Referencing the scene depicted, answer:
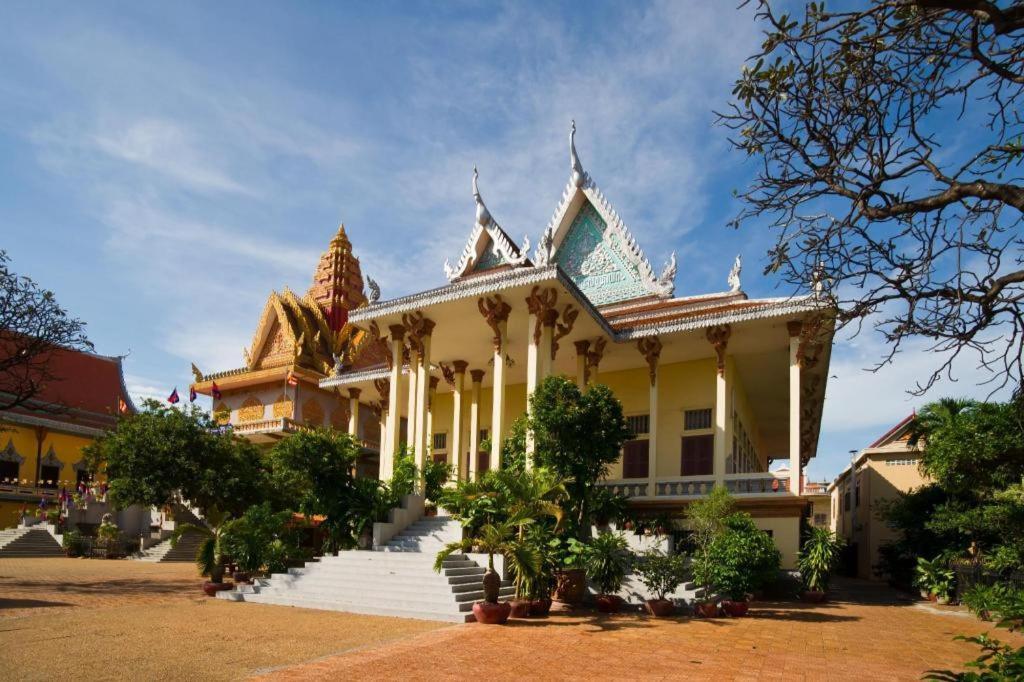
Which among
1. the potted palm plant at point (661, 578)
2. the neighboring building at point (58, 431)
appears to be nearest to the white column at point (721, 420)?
the potted palm plant at point (661, 578)

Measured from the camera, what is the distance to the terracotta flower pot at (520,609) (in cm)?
1025

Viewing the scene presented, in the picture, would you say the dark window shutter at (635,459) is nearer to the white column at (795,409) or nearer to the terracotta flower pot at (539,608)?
the white column at (795,409)

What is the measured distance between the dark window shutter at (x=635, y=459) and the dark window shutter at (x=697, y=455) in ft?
2.98

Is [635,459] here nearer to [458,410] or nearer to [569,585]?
[458,410]

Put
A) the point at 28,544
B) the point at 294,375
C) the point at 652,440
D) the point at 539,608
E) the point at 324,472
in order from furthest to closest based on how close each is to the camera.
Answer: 1. the point at 294,375
2. the point at 28,544
3. the point at 652,440
4. the point at 324,472
5. the point at 539,608

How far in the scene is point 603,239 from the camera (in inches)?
744

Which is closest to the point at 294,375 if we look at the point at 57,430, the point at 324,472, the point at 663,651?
the point at 57,430

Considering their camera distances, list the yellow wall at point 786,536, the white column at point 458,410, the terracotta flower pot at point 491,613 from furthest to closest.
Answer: the white column at point 458,410 < the yellow wall at point 786,536 < the terracotta flower pot at point 491,613

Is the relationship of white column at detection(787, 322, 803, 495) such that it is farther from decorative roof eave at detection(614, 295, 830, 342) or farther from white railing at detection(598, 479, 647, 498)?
white railing at detection(598, 479, 647, 498)

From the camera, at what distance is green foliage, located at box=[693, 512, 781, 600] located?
11039 mm

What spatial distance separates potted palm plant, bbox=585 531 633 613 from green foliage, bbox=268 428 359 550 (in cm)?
488

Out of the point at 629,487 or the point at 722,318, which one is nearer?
the point at 722,318

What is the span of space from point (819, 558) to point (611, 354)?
6.42 meters

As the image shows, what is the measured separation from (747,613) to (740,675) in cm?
485
